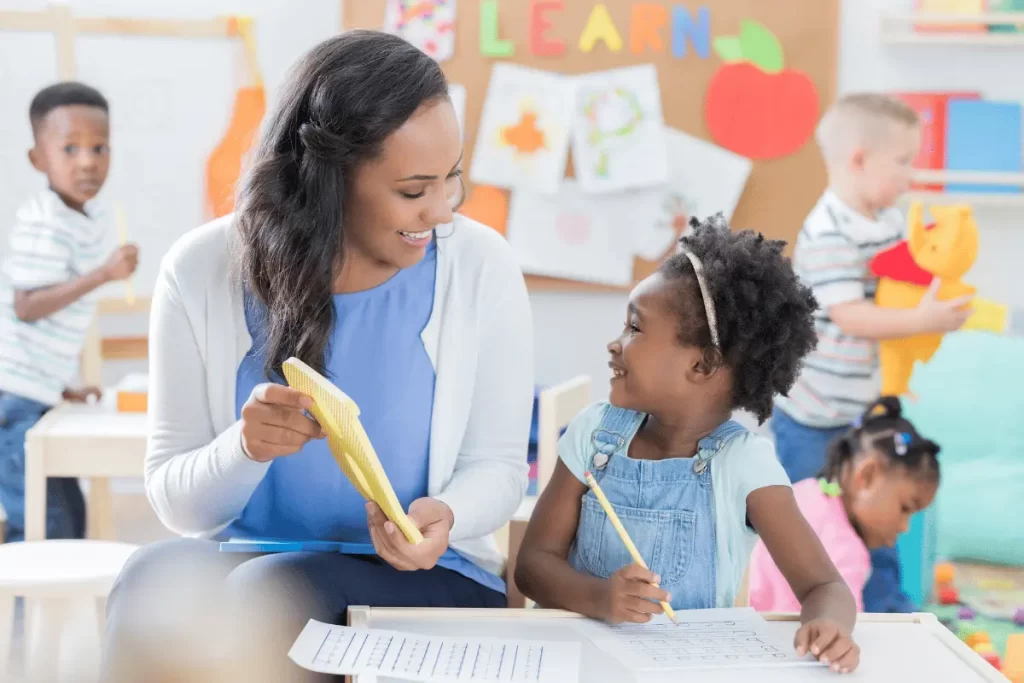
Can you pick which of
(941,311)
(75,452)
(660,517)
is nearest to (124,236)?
(75,452)

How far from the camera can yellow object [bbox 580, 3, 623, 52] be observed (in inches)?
125

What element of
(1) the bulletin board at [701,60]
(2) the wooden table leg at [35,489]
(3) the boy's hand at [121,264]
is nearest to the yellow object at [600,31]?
(1) the bulletin board at [701,60]

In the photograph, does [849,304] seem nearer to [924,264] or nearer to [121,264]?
[924,264]

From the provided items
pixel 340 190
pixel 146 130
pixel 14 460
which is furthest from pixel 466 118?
pixel 340 190

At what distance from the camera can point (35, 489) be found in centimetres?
185

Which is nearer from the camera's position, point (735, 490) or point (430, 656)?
point (430, 656)

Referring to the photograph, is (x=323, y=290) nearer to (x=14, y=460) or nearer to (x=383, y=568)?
(x=383, y=568)

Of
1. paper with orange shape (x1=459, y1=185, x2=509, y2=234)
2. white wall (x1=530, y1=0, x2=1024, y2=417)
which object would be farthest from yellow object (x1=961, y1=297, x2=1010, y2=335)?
paper with orange shape (x1=459, y1=185, x2=509, y2=234)

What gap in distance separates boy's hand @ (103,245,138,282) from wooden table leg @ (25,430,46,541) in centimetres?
68

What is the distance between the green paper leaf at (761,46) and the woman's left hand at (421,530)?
7.47 ft

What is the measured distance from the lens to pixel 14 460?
94.7 inches

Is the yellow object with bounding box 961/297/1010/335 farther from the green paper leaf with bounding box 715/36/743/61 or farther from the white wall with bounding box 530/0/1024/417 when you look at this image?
the green paper leaf with bounding box 715/36/743/61

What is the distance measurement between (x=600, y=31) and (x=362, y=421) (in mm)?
2130

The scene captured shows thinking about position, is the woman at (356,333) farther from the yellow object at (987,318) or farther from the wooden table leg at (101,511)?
the yellow object at (987,318)
